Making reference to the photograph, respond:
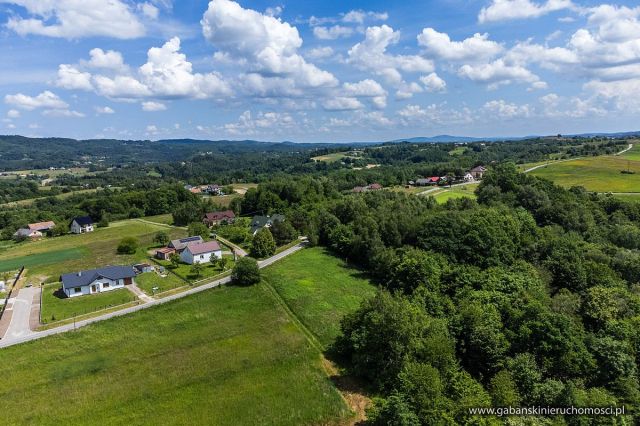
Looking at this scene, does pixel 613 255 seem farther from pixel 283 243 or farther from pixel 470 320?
pixel 283 243

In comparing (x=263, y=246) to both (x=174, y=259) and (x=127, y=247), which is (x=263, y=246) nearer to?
(x=174, y=259)

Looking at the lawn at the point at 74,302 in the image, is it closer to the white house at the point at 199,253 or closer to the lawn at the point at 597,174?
the white house at the point at 199,253

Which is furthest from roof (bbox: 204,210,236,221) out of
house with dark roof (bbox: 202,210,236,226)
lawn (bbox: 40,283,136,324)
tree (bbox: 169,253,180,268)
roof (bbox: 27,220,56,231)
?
lawn (bbox: 40,283,136,324)

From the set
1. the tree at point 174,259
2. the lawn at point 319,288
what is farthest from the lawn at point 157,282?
the lawn at point 319,288

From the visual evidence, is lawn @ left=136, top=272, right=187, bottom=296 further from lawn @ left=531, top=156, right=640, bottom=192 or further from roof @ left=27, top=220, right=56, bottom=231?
lawn @ left=531, top=156, right=640, bottom=192

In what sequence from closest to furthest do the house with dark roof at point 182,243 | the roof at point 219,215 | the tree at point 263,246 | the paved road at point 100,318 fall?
1. the paved road at point 100,318
2. the tree at point 263,246
3. the house with dark roof at point 182,243
4. the roof at point 219,215

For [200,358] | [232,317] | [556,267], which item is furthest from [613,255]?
[200,358]
